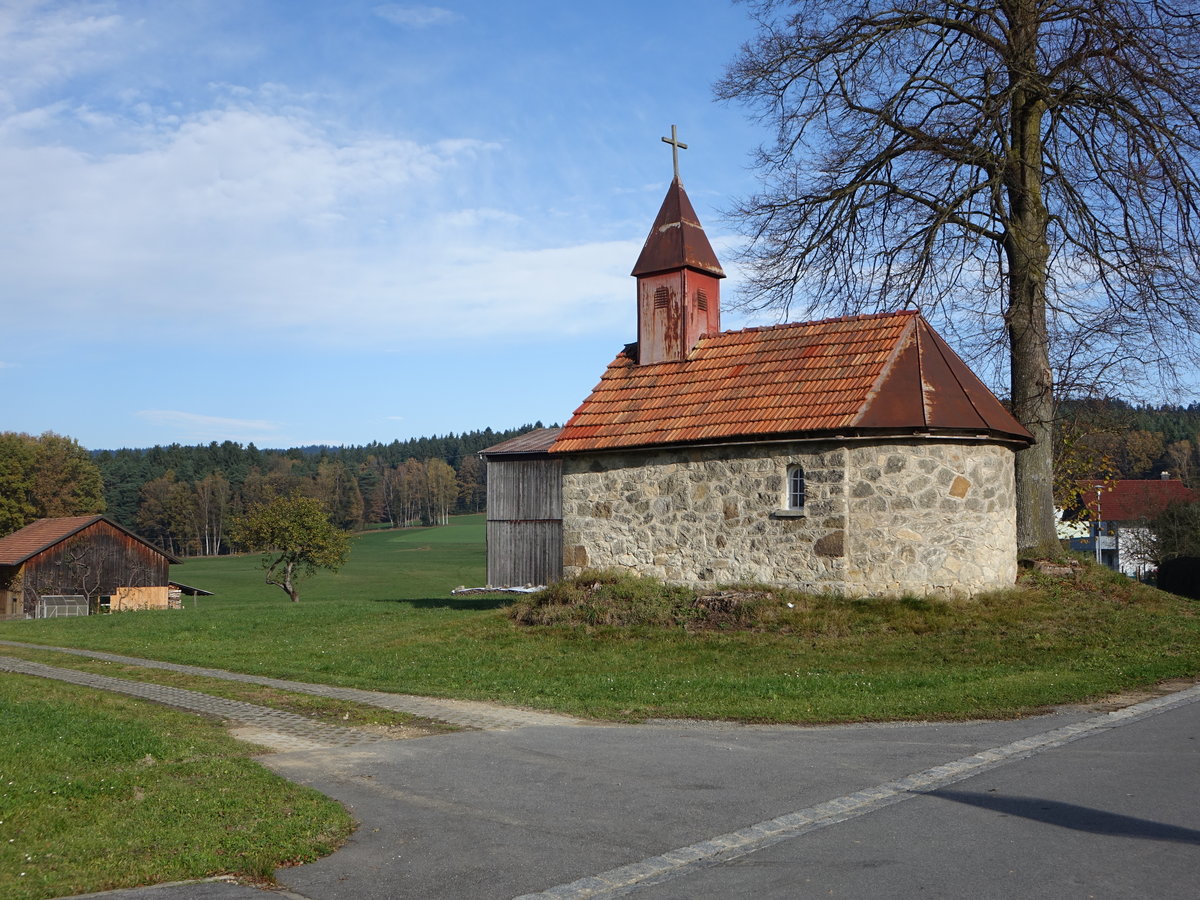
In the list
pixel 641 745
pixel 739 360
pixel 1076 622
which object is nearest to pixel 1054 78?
pixel 739 360

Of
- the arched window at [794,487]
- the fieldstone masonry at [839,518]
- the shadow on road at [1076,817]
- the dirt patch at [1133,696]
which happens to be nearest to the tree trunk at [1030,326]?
the fieldstone masonry at [839,518]

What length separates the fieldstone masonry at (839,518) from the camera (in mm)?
17188

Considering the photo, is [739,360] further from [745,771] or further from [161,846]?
[161,846]

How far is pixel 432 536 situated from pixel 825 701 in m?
101

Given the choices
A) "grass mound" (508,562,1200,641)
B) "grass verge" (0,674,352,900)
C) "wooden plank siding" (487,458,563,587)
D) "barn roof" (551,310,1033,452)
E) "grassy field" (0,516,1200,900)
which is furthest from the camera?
"wooden plank siding" (487,458,563,587)

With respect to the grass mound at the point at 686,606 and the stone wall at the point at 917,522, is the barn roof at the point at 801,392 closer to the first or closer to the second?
the stone wall at the point at 917,522

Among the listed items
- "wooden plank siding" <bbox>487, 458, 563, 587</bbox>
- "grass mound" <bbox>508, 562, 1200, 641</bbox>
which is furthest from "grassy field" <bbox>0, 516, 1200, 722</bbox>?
"wooden plank siding" <bbox>487, 458, 563, 587</bbox>

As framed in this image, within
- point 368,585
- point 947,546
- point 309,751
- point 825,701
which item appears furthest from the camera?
point 368,585

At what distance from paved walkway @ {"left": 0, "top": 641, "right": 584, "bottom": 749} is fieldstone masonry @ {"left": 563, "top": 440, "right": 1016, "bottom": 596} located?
7.70 m

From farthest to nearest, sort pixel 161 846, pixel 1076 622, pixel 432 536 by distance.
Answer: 1. pixel 432 536
2. pixel 1076 622
3. pixel 161 846

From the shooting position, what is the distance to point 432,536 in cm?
10994

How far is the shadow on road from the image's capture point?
6.09 metres

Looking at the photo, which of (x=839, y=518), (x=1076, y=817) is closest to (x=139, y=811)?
(x=1076, y=817)

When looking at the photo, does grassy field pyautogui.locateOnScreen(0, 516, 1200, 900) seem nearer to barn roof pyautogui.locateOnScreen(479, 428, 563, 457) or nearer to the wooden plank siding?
the wooden plank siding
